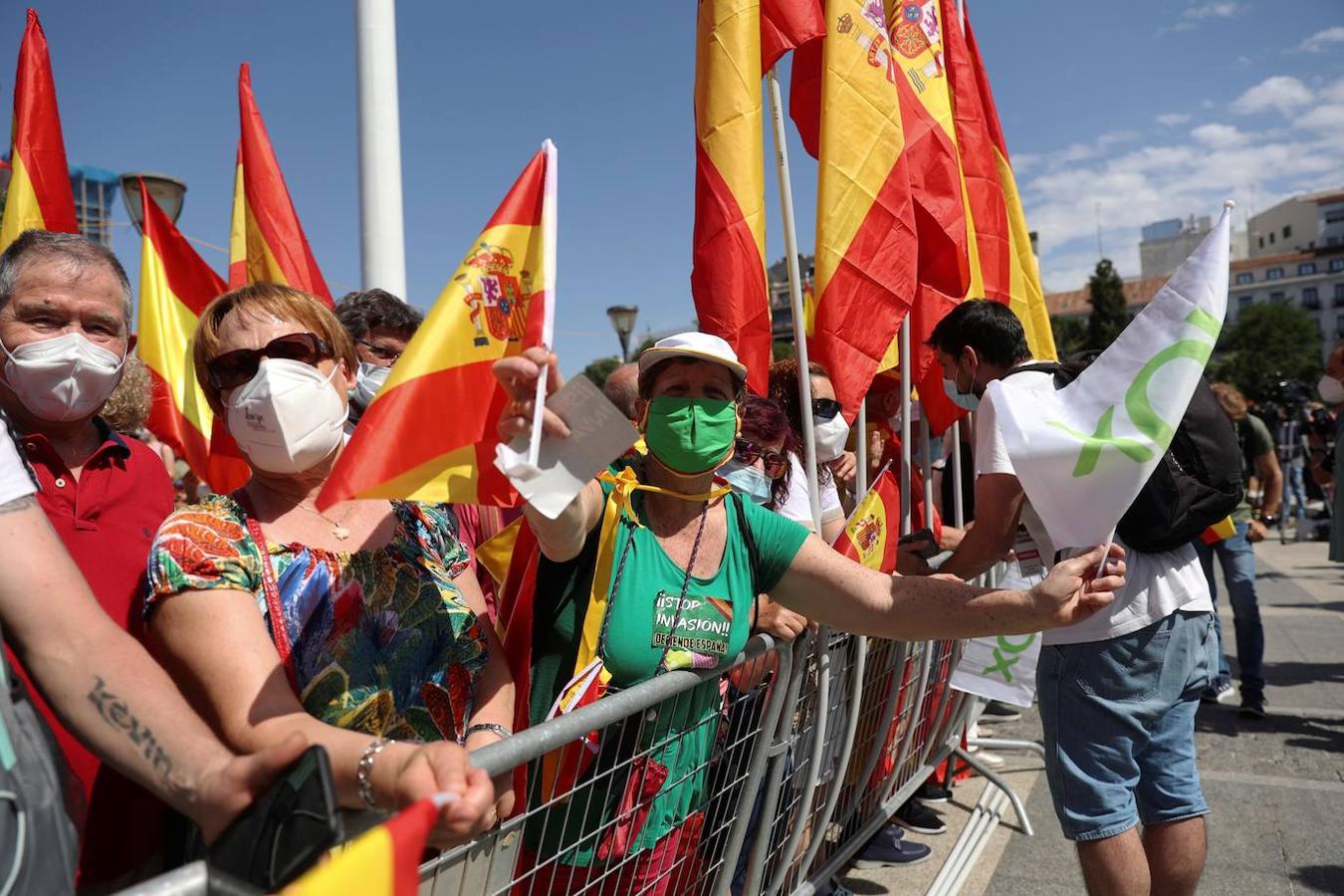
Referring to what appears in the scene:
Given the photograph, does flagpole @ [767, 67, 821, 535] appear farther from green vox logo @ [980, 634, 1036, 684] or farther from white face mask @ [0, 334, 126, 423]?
white face mask @ [0, 334, 126, 423]

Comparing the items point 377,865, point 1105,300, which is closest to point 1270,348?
point 1105,300

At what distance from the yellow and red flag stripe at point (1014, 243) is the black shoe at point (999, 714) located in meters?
2.50

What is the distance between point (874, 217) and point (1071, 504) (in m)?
1.53

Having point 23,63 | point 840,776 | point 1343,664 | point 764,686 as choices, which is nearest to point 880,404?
point 840,776

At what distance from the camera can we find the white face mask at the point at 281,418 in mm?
1682

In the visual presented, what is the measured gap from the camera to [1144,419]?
84.7 inches

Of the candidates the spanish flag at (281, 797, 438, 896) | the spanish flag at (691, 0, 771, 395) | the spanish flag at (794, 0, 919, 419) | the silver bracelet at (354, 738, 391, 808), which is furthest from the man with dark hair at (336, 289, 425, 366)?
the spanish flag at (281, 797, 438, 896)

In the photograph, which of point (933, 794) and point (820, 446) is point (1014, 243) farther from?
point (933, 794)

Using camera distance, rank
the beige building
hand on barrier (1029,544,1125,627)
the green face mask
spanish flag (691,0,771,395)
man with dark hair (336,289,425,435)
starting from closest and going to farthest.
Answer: hand on barrier (1029,544,1125,627) < the green face mask < spanish flag (691,0,771,395) < man with dark hair (336,289,425,435) < the beige building

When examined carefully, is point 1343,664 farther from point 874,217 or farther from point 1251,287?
point 1251,287

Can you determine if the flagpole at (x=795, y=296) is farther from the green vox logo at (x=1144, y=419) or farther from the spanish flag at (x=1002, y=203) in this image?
the spanish flag at (x=1002, y=203)

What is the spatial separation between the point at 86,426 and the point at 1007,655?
3.08 m

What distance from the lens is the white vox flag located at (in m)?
2.13

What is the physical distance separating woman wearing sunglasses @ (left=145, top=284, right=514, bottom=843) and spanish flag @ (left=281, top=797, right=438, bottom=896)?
188mm
